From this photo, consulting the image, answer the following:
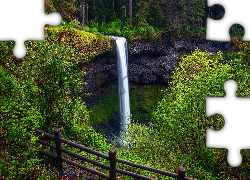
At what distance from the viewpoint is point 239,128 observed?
11.9ft

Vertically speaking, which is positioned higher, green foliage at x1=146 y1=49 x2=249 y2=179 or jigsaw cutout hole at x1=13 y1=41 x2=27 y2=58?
jigsaw cutout hole at x1=13 y1=41 x2=27 y2=58

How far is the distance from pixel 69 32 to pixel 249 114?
16.7m

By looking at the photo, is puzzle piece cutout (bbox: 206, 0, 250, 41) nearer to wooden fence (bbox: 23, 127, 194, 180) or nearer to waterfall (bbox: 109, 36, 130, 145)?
wooden fence (bbox: 23, 127, 194, 180)

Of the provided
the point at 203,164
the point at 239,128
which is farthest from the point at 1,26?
the point at 203,164

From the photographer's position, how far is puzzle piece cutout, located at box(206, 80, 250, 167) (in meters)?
3.57

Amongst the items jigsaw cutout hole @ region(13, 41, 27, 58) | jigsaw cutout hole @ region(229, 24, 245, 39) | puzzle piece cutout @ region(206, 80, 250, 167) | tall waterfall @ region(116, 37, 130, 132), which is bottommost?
tall waterfall @ region(116, 37, 130, 132)

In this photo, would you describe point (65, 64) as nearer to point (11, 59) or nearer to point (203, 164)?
point (11, 59)

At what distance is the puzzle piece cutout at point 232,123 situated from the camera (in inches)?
141

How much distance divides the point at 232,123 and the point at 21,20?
3.77m

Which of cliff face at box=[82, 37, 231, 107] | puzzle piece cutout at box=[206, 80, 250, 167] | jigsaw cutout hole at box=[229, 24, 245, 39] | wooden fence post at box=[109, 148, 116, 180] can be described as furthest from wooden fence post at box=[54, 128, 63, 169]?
cliff face at box=[82, 37, 231, 107]

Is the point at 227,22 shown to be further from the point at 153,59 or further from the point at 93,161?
the point at 153,59

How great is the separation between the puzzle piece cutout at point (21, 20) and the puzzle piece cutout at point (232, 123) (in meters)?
3.13

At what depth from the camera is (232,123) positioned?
3676mm

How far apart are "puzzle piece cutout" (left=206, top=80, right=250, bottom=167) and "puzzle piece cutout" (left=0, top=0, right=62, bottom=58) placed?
3.13 m
